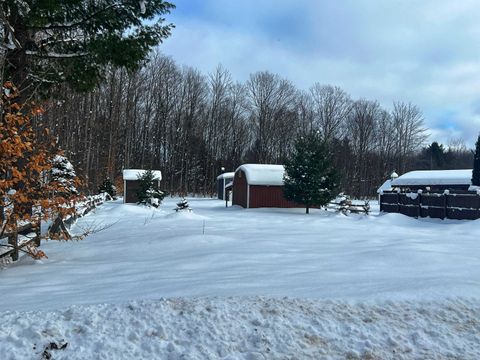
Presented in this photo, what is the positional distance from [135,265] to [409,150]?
220 ft

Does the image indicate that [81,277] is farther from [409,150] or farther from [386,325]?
[409,150]

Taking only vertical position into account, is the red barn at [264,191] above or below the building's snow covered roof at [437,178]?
below

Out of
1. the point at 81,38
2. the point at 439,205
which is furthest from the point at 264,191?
the point at 81,38

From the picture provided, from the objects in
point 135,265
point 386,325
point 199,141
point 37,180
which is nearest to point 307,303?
point 386,325

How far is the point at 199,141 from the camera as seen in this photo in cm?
5806

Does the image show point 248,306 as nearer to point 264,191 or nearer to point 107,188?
point 264,191

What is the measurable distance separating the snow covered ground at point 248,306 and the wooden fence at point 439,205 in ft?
35.6

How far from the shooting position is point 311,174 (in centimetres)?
2544

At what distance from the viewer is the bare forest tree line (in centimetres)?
5034

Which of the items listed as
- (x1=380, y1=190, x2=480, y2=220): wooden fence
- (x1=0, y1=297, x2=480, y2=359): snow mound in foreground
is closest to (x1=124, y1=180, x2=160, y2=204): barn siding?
(x1=380, y1=190, x2=480, y2=220): wooden fence

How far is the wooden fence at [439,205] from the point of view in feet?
59.3

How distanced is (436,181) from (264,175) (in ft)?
45.2

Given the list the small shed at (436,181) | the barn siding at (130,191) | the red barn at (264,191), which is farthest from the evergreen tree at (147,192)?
the small shed at (436,181)

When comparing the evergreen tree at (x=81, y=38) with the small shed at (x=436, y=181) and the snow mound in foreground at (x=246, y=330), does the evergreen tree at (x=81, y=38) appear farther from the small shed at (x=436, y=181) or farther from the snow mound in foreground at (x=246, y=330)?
the small shed at (x=436, y=181)
